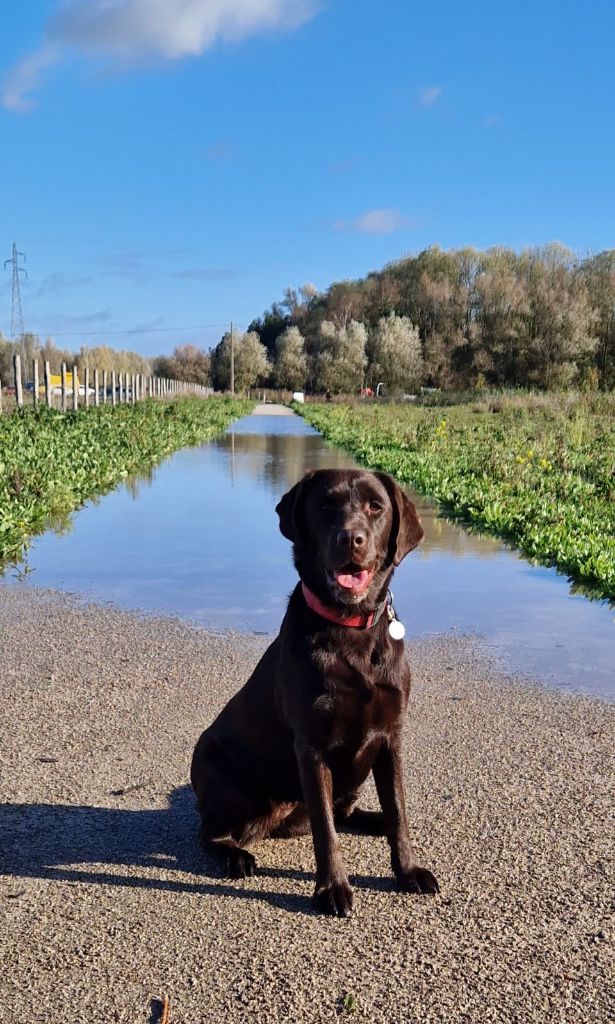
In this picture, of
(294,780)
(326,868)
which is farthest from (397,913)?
(294,780)

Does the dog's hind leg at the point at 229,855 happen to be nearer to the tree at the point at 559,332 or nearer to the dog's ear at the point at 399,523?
the dog's ear at the point at 399,523

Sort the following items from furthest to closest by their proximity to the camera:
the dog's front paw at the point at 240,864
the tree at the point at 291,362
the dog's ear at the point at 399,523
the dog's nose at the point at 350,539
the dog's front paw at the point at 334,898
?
the tree at the point at 291,362
the dog's ear at the point at 399,523
the dog's front paw at the point at 240,864
the dog's nose at the point at 350,539
the dog's front paw at the point at 334,898

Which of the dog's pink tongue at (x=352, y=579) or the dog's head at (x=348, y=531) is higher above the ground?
the dog's head at (x=348, y=531)

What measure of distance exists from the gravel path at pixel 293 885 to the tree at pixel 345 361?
75652 millimetres

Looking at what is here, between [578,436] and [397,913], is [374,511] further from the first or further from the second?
[578,436]

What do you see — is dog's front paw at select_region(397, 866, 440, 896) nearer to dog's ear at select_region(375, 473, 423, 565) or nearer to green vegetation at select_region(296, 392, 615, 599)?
dog's ear at select_region(375, 473, 423, 565)

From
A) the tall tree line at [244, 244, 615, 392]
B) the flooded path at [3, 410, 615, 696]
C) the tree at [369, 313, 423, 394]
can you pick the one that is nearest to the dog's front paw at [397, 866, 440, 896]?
the flooded path at [3, 410, 615, 696]

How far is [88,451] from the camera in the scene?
17.4 m

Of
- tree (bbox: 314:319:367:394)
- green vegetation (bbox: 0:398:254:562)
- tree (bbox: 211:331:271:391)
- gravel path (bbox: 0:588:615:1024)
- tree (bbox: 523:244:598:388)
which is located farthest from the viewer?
tree (bbox: 211:331:271:391)

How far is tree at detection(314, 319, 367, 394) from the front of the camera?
80.2m

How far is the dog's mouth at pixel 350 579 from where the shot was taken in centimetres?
333

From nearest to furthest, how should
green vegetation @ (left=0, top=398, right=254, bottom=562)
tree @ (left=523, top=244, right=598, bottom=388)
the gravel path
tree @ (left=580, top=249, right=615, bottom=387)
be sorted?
the gravel path, green vegetation @ (left=0, top=398, right=254, bottom=562), tree @ (left=523, top=244, right=598, bottom=388), tree @ (left=580, top=249, right=615, bottom=387)

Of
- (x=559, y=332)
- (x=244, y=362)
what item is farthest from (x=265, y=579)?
(x=244, y=362)

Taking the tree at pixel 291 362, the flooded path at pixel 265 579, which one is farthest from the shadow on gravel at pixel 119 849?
the tree at pixel 291 362
